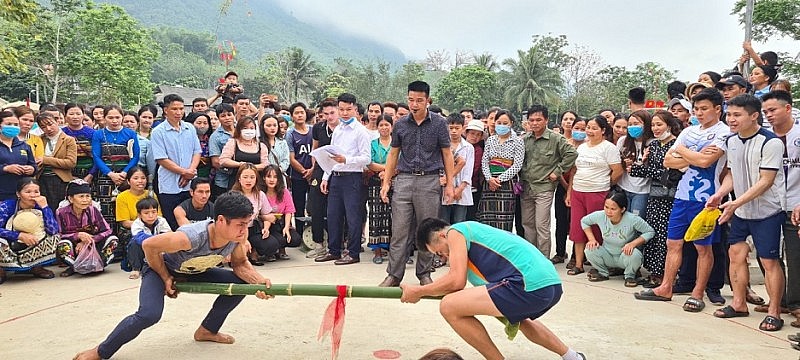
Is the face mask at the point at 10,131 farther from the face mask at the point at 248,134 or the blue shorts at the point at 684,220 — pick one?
the blue shorts at the point at 684,220

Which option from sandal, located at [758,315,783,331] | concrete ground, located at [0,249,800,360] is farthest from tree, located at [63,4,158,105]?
sandal, located at [758,315,783,331]

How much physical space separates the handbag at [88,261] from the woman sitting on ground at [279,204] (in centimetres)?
171

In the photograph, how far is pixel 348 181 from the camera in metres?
6.43

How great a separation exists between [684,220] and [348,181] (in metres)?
3.31

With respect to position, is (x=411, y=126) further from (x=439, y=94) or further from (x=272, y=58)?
(x=272, y=58)

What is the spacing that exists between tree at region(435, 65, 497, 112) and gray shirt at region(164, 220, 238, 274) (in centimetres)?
5106

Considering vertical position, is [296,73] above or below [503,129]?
above

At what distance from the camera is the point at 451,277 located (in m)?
3.36

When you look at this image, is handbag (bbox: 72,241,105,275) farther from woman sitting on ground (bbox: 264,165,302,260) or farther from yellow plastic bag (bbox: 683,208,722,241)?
yellow plastic bag (bbox: 683,208,722,241)

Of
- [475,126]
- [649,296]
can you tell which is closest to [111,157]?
[475,126]

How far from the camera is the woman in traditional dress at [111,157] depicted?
20.7ft

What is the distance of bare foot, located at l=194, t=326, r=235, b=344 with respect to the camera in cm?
390

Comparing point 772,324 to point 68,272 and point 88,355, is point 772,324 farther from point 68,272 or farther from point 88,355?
point 68,272

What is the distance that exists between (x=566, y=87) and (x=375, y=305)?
160 ft
